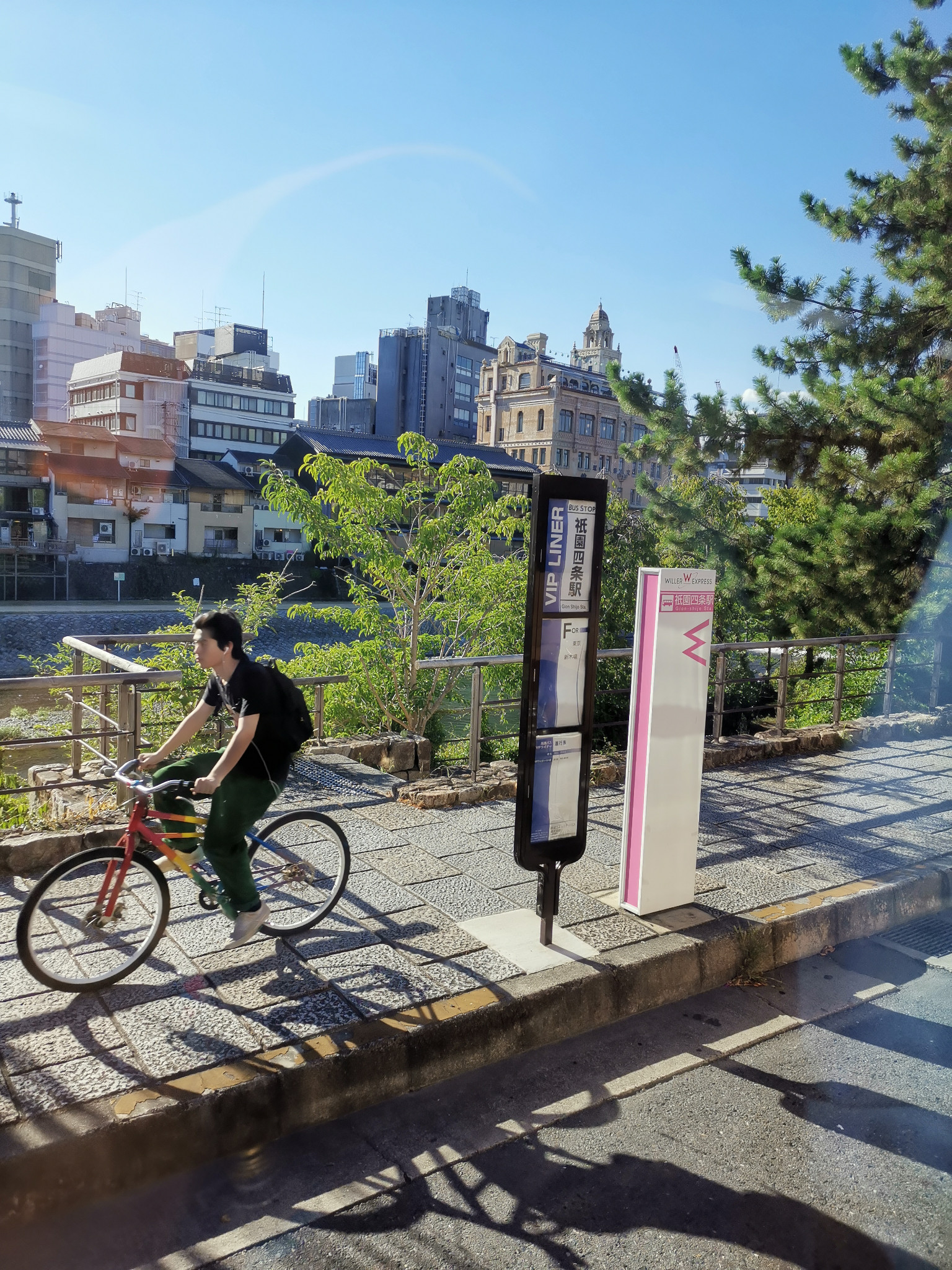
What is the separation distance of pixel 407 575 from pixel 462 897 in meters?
6.99

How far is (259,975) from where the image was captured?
412cm

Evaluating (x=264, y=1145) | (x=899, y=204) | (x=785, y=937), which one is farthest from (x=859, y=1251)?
(x=899, y=204)

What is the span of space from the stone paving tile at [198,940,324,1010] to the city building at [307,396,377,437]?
74.9 meters

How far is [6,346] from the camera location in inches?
1865

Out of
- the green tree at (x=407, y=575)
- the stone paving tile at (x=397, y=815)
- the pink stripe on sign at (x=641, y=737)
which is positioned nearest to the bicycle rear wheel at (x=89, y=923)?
the stone paving tile at (x=397, y=815)

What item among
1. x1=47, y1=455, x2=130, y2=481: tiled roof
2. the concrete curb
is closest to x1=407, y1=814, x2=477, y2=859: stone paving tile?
the concrete curb

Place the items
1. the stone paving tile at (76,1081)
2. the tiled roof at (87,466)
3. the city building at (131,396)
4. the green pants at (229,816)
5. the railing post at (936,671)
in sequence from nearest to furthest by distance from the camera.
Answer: the stone paving tile at (76,1081) → the green pants at (229,816) → the railing post at (936,671) → the tiled roof at (87,466) → the city building at (131,396)

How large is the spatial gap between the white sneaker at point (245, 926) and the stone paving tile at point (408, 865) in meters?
1.18

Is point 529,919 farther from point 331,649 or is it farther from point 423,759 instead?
point 331,649

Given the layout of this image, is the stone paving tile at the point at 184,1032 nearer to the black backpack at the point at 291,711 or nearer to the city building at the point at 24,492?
the black backpack at the point at 291,711

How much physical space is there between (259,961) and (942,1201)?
109 inches

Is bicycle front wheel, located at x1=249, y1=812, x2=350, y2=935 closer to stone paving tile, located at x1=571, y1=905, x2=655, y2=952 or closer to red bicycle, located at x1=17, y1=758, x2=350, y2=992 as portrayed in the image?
red bicycle, located at x1=17, y1=758, x2=350, y2=992

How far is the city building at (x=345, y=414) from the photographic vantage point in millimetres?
78750

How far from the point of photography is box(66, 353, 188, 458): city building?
149 feet
